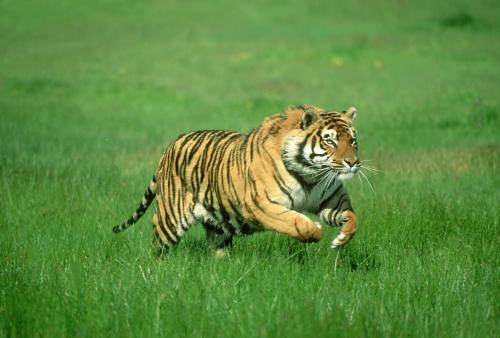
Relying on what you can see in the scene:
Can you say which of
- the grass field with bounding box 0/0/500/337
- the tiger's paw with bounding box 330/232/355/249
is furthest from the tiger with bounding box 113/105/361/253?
the grass field with bounding box 0/0/500/337

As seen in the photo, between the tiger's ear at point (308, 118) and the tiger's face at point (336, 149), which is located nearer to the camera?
the tiger's face at point (336, 149)

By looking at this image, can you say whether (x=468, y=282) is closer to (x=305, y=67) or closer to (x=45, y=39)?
(x=305, y=67)

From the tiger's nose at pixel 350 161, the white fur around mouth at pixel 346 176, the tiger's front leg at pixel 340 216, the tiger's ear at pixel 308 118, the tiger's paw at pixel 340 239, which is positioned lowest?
the tiger's paw at pixel 340 239

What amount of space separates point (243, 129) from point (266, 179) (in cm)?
886

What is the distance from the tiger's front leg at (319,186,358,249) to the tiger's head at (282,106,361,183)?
0.18 metres

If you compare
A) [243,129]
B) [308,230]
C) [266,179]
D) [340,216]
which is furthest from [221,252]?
[243,129]

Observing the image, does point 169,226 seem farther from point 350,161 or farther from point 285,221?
point 350,161

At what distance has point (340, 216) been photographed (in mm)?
5547

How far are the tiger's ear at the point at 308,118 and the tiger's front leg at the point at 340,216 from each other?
0.48m

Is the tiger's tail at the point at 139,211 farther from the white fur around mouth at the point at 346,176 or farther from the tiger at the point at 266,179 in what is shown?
the white fur around mouth at the point at 346,176

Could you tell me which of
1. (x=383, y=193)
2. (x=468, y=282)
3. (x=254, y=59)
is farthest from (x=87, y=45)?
(x=468, y=282)

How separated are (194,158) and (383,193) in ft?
9.38

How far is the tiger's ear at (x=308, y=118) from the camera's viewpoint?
18.1 ft

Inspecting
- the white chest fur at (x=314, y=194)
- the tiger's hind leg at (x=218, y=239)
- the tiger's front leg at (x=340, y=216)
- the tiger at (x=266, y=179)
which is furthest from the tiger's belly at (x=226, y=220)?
the tiger's front leg at (x=340, y=216)
